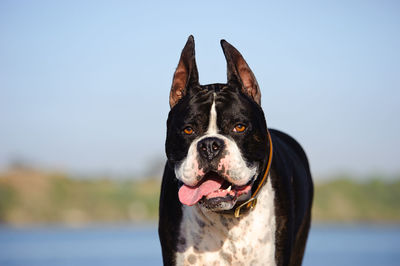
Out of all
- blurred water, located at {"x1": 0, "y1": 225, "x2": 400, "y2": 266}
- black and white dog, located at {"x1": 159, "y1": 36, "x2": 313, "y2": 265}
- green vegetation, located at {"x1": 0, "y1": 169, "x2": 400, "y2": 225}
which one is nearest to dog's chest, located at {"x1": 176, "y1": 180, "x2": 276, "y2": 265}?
black and white dog, located at {"x1": 159, "y1": 36, "x2": 313, "y2": 265}

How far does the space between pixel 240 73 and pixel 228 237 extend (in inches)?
43.8

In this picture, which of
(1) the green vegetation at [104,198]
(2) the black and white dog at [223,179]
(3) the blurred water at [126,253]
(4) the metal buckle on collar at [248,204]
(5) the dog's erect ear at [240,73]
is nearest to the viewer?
(2) the black and white dog at [223,179]

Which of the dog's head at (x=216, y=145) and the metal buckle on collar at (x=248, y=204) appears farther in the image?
the metal buckle on collar at (x=248, y=204)

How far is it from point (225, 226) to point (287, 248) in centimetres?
49

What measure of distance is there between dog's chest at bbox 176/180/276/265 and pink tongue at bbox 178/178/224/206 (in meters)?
0.30

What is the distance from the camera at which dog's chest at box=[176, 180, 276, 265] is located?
13.7 ft

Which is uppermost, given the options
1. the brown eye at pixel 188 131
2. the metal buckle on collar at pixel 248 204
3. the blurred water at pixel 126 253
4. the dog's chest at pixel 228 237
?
the blurred water at pixel 126 253

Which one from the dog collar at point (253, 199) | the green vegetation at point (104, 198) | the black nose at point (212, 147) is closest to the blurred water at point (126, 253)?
the green vegetation at point (104, 198)

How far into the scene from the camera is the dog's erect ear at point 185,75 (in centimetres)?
431

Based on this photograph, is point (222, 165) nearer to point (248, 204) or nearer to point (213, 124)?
point (213, 124)

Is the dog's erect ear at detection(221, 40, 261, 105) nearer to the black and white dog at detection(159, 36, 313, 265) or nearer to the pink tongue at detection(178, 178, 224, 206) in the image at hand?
the black and white dog at detection(159, 36, 313, 265)

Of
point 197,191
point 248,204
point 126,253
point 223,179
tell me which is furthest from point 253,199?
point 126,253

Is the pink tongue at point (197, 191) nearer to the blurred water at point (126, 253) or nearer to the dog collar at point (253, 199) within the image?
the dog collar at point (253, 199)

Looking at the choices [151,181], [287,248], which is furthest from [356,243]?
[287,248]
